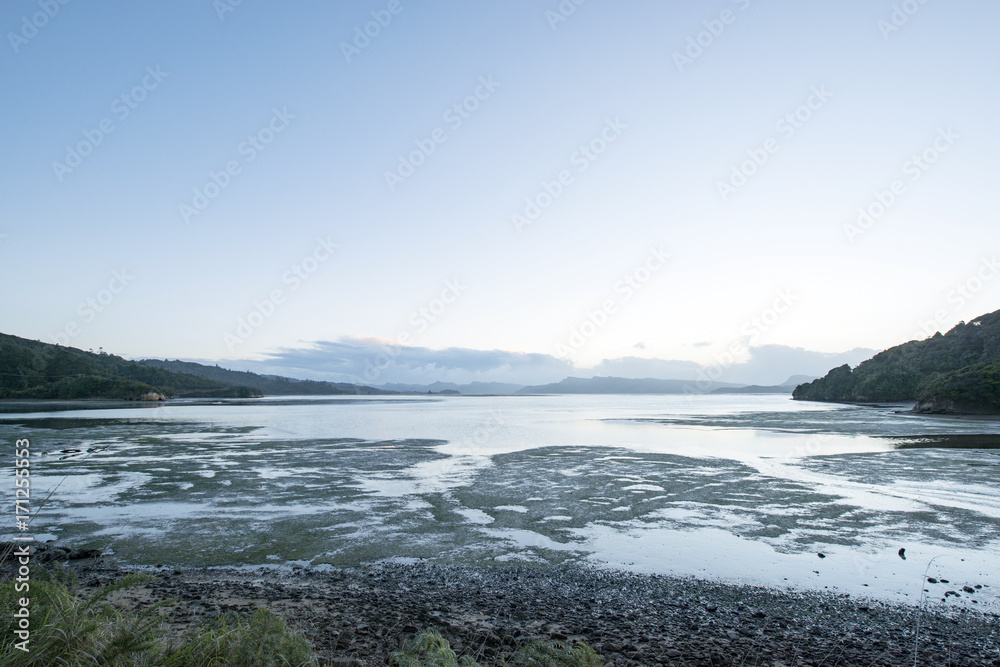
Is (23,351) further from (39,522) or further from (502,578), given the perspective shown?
(502,578)

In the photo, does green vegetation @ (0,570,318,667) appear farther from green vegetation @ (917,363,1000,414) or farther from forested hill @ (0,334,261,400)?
forested hill @ (0,334,261,400)

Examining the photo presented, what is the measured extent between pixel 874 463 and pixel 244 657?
2412cm

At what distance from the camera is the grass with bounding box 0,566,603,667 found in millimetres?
3777

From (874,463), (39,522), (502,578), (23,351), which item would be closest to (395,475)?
(39,522)

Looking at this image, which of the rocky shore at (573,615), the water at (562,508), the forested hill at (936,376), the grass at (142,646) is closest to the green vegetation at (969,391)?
the forested hill at (936,376)

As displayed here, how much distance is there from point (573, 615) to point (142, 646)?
16.5ft

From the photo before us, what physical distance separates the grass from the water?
460 cm

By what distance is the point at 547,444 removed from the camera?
3075cm

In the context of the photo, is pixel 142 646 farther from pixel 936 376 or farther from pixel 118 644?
pixel 936 376

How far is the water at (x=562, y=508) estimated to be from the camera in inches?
378

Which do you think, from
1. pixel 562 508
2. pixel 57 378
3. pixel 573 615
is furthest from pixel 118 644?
pixel 57 378

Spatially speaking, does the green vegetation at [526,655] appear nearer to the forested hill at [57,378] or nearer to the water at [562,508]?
the water at [562,508]

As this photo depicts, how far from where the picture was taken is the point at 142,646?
385 centimetres

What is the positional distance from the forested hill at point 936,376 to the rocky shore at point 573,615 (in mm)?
61459
